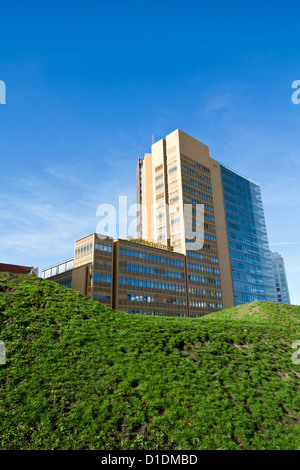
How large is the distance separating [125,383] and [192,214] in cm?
10192

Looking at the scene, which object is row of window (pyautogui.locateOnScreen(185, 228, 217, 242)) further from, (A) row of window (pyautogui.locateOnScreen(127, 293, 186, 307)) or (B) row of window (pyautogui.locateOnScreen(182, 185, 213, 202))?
(A) row of window (pyautogui.locateOnScreen(127, 293, 186, 307))

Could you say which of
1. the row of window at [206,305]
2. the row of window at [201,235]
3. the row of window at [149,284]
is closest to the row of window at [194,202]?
the row of window at [201,235]

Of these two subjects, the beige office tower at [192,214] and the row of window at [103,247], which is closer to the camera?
the row of window at [103,247]

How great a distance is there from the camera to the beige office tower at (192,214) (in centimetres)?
10912

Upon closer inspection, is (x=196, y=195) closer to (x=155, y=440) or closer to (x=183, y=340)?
(x=183, y=340)

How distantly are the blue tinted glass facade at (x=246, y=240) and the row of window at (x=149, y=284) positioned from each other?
39.2 metres

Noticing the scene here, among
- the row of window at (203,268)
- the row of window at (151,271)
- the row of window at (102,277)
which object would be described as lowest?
Answer: the row of window at (102,277)

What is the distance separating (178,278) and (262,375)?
79.1 meters

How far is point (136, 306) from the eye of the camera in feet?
272

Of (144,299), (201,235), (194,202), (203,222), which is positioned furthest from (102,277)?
(203,222)

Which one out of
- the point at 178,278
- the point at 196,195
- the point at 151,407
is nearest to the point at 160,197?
the point at 196,195

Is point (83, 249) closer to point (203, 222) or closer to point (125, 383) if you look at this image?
point (203, 222)

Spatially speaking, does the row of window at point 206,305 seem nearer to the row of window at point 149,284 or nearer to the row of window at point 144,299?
the row of window at point 149,284

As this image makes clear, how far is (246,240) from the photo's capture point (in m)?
145
